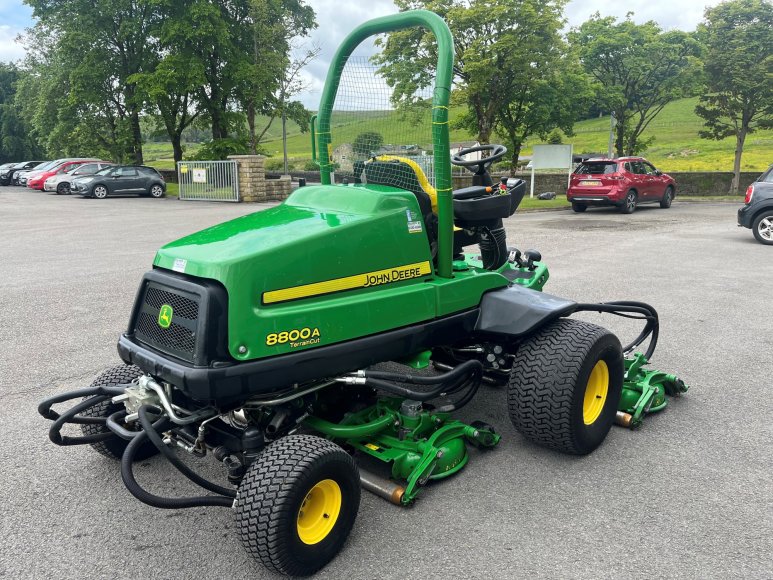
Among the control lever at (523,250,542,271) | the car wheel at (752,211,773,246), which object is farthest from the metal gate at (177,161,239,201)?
the control lever at (523,250,542,271)

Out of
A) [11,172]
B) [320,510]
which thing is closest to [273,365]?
[320,510]

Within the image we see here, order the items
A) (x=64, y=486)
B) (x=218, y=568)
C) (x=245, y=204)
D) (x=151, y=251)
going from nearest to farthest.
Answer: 1. (x=218, y=568)
2. (x=64, y=486)
3. (x=151, y=251)
4. (x=245, y=204)

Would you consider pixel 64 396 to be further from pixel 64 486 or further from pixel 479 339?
pixel 479 339

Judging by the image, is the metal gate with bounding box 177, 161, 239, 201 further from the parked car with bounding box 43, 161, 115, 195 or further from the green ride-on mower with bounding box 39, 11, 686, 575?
the green ride-on mower with bounding box 39, 11, 686, 575

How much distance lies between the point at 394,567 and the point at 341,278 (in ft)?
4.26

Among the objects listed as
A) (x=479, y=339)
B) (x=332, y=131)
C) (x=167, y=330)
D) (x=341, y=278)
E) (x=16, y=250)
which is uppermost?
(x=332, y=131)

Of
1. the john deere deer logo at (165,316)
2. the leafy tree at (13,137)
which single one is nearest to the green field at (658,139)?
the john deere deer logo at (165,316)

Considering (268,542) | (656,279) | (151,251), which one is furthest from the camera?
(151,251)

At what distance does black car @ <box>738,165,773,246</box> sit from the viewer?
11.7 meters

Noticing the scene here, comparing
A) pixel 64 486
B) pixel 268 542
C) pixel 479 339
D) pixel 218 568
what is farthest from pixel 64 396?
pixel 479 339

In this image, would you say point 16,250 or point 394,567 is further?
point 16,250

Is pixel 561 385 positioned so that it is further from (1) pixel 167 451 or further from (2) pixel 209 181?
(2) pixel 209 181

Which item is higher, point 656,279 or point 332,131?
point 332,131

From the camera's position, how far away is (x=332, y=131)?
393cm
